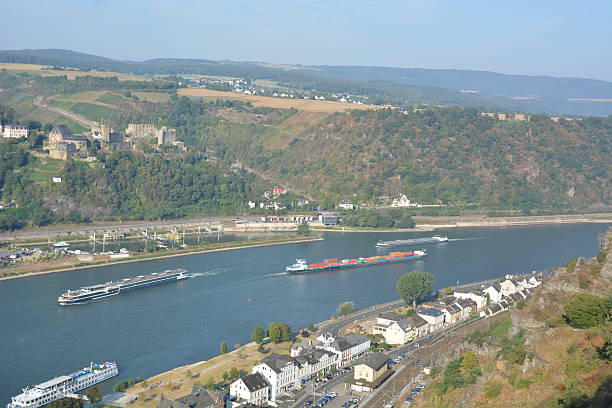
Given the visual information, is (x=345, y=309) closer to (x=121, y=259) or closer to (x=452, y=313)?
(x=452, y=313)

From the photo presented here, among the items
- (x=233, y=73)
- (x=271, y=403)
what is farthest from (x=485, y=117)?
(x=233, y=73)

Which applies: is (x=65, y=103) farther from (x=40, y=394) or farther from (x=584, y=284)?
(x=584, y=284)

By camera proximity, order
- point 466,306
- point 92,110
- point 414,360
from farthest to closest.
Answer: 1. point 92,110
2. point 466,306
3. point 414,360

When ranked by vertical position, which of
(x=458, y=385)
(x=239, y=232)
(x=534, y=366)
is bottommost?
(x=239, y=232)

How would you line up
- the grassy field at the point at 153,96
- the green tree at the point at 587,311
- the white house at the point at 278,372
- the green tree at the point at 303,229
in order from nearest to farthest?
1. the green tree at the point at 587,311
2. the white house at the point at 278,372
3. the green tree at the point at 303,229
4. the grassy field at the point at 153,96

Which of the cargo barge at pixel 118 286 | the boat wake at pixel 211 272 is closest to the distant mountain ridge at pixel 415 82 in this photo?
the boat wake at pixel 211 272

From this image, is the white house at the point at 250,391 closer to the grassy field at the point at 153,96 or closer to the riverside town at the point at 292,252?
the riverside town at the point at 292,252

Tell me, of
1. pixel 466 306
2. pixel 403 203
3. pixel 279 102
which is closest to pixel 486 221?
pixel 403 203
